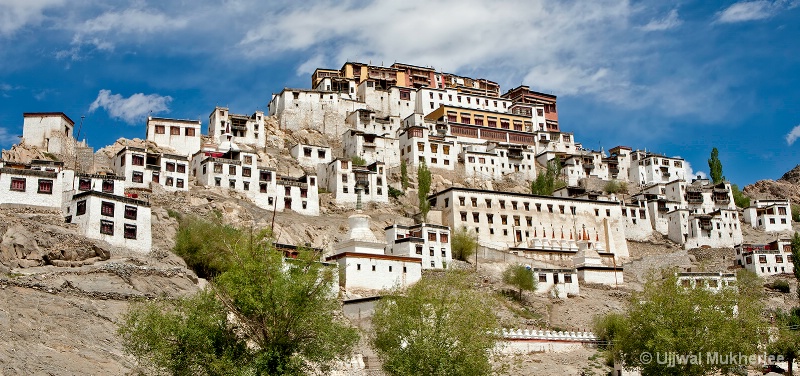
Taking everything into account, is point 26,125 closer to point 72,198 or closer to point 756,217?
point 72,198

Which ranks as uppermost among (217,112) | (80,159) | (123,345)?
(217,112)

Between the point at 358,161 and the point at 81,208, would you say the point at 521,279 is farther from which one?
the point at 81,208

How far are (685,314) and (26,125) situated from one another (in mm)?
56872

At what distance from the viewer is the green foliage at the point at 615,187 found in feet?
320

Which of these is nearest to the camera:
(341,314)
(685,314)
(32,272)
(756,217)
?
(685,314)

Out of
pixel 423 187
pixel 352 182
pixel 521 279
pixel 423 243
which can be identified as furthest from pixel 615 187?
pixel 423 243

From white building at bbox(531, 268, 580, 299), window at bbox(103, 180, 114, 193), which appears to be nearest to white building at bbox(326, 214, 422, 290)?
white building at bbox(531, 268, 580, 299)

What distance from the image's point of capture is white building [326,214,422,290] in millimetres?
57219

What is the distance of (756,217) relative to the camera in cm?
9562

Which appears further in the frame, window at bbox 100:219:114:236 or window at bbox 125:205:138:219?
window at bbox 125:205:138:219

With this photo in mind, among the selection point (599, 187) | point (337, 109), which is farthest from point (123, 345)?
point (599, 187)

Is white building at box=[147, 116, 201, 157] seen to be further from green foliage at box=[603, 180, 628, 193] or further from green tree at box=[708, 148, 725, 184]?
green tree at box=[708, 148, 725, 184]

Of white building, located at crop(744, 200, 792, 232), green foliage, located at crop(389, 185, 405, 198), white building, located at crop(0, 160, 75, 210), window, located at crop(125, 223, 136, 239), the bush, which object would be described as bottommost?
the bush

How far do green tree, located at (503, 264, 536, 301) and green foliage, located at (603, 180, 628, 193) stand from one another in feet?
115
